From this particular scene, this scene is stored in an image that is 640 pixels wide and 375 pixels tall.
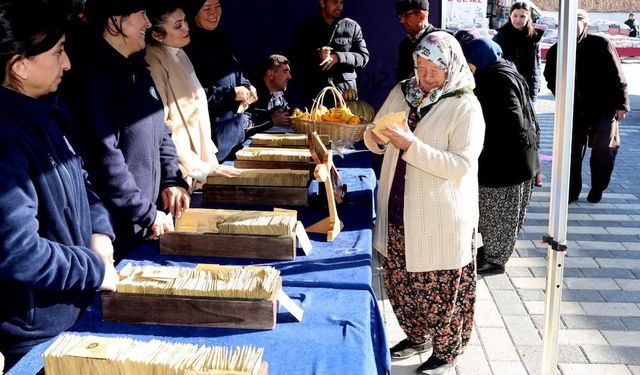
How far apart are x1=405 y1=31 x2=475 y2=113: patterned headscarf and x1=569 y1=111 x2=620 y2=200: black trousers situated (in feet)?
10.4

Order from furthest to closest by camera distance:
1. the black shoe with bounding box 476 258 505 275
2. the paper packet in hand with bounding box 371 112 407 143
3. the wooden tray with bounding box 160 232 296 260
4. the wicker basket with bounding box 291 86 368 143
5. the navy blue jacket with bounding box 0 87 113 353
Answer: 1. the black shoe with bounding box 476 258 505 275
2. the wicker basket with bounding box 291 86 368 143
3. the paper packet in hand with bounding box 371 112 407 143
4. the wooden tray with bounding box 160 232 296 260
5. the navy blue jacket with bounding box 0 87 113 353

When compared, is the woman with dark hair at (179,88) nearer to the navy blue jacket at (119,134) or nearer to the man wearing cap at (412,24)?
the navy blue jacket at (119,134)

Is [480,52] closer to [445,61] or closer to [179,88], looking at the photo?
[445,61]

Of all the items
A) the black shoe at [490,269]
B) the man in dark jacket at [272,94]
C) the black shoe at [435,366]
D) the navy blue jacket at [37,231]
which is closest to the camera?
the navy blue jacket at [37,231]

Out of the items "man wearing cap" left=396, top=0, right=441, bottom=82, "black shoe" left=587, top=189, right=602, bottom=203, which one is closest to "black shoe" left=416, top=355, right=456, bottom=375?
"man wearing cap" left=396, top=0, right=441, bottom=82

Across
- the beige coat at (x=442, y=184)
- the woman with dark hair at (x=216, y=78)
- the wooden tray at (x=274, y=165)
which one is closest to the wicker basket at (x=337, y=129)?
the wooden tray at (x=274, y=165)

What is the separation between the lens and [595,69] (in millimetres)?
4891

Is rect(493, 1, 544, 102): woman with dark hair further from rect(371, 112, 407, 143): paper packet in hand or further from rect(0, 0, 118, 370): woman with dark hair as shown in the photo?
rect(0, 0, 118, 370): woman with dark hair

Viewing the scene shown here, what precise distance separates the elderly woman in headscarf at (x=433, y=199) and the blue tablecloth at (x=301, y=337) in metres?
0.76

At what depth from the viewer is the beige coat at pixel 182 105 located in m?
2.55

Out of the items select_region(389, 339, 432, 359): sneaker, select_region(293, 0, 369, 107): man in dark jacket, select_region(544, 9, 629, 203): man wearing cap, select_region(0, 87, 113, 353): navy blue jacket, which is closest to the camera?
select_region(0, 87, 113, 353): navy blue jacket

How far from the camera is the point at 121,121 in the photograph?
2041 mm

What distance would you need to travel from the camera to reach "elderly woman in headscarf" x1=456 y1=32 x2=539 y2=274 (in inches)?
131

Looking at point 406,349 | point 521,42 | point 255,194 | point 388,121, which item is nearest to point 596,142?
point 521,42
